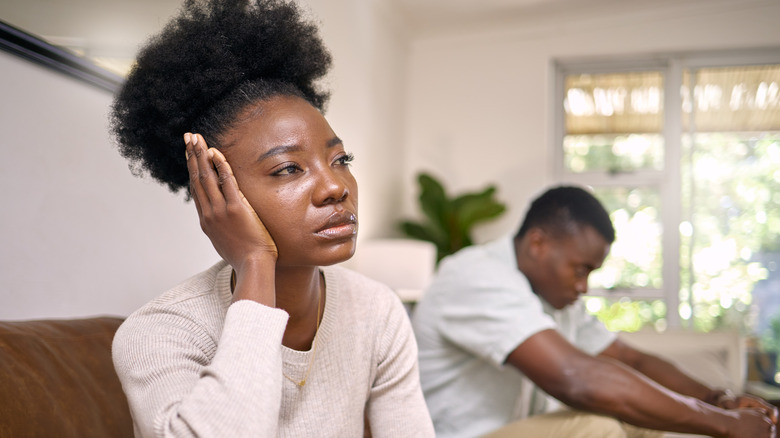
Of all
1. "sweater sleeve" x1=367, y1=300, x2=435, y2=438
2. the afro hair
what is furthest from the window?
the afro hair

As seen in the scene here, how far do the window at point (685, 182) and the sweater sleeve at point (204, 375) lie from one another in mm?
4386

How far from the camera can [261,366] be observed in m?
0.84

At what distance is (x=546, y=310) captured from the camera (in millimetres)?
1955

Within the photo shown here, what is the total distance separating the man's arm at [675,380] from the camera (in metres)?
1.78

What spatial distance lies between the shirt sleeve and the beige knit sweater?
0.48 metres

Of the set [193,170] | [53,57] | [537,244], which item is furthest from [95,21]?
[537,244]

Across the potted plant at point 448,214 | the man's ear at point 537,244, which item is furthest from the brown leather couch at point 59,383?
the potted plant at point 448,214

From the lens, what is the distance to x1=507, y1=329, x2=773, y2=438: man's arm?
1516 mm

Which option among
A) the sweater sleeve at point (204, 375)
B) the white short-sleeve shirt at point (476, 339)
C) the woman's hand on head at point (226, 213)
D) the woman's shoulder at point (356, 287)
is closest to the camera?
the sweater sleeve at point (204, 375)

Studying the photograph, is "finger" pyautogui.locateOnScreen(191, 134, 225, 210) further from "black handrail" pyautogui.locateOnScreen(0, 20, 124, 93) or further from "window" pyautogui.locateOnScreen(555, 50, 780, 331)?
"window" pyautogui.locateOnScreen(555, 50, 780, 331)

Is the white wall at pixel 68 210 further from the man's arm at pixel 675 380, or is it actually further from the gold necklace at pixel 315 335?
the man's arm at pixel 675 380

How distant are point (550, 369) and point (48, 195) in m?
Result: 1.21

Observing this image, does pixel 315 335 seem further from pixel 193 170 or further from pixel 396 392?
pixel 193 170

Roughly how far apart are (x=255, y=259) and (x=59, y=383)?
448 millimetres
